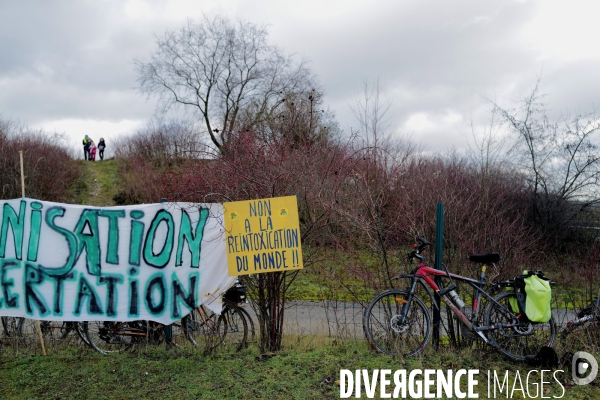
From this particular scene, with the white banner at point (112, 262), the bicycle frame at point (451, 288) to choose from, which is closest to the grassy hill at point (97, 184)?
the white banner at point (112, 262)

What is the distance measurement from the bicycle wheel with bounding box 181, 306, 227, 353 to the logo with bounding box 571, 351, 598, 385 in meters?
3.81

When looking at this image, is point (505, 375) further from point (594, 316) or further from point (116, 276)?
point (116, 276)

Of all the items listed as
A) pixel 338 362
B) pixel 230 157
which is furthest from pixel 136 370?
pixel 230 157

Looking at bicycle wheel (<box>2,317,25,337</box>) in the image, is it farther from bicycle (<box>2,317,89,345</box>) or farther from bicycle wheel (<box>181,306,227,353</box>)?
bicycle wheel (<box>181,306,227,353</box>)

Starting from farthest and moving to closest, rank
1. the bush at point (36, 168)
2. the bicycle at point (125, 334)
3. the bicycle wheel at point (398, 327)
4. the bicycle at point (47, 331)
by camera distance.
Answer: the bush at point (36, 168), the bicycle at point (47, 331), the bicycle at point (125, 334), the bicycle wheel at point (398, 327)

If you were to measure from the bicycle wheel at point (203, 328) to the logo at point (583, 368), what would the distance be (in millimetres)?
3809

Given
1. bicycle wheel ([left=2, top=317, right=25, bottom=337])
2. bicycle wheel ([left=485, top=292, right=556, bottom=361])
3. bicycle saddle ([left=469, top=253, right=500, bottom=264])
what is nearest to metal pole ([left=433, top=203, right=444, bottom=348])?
bicycle saddle ([left=469, top=253, right=500, bottom=264])

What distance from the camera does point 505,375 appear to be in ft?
15.5

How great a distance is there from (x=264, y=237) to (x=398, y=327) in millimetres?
1788

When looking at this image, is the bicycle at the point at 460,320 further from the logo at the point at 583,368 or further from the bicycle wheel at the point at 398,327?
the logo at the point at 583,368

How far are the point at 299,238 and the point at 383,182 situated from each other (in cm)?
198

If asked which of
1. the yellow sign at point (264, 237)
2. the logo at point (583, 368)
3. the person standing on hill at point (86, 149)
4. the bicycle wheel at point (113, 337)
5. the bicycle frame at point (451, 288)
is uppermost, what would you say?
the person standing on hill at point (86, 149)

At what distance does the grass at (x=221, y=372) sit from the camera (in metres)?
4.48

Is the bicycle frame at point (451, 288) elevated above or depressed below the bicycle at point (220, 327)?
above
